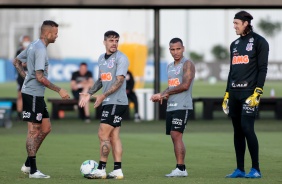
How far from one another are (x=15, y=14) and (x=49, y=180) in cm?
7319

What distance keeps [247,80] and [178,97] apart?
3.46 feet

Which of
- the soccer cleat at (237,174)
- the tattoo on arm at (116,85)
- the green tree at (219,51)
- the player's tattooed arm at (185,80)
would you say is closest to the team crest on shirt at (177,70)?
the player's tattooed arm at (185,80)

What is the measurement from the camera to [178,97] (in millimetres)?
12070

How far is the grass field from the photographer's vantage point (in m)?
Answer: 11.6

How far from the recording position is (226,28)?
70.2 meters

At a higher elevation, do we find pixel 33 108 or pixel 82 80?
pixel 33 108

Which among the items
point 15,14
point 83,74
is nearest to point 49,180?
point 83,74

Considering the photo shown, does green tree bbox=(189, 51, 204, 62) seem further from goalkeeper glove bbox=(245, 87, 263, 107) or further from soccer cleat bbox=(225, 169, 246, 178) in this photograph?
goalkeeper glove bbox=(245, 87, 263, 107)

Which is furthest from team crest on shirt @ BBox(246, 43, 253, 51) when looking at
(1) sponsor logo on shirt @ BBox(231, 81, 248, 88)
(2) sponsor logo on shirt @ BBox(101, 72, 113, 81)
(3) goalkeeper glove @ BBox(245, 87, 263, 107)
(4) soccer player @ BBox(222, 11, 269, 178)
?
(2) sponsor logo on shirt @ BBox(101, 72, 113, 81)

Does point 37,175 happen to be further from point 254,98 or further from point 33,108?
point 254,98

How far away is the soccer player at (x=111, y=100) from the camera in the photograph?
11.6 m

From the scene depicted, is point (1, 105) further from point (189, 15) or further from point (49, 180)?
point (189, 15)

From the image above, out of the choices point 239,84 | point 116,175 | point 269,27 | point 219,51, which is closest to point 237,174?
point 239,84

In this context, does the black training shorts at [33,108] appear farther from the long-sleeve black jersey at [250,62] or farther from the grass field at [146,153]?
the long-sleeve black jersey at [250,62]
